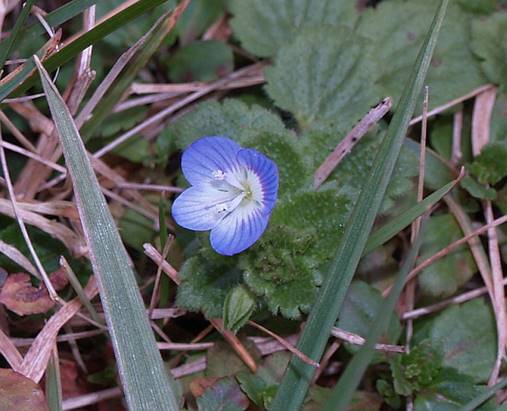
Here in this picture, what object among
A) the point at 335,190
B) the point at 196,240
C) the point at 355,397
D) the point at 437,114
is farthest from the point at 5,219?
the point at 437,114

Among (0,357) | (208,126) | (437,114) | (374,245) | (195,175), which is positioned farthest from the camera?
(437,114)

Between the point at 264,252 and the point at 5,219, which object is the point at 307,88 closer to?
the point at 264,252

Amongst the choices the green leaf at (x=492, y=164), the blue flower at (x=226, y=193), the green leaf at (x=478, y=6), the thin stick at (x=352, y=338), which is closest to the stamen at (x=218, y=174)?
the blue flower at (x=226, y=193)

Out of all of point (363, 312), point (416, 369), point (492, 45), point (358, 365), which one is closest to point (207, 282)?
point (363, 312)

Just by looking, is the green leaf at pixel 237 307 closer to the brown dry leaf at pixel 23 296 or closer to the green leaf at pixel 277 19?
the brown dry leaf at pixel 23 296

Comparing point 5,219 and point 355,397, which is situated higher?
point 5,219

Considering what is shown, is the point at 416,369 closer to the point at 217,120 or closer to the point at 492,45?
the point at 217,120

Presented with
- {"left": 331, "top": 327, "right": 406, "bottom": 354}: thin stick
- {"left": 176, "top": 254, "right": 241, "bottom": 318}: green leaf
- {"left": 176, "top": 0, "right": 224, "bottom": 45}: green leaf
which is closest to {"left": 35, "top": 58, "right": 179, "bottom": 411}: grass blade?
{"left": 176, "top": 254, "right": 241, "bottom": 318}: green leaf

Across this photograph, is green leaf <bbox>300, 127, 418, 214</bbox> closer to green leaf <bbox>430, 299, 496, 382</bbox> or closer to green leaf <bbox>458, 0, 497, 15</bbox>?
green leaf <bbox>430, 299, 496, 382</bbox>
